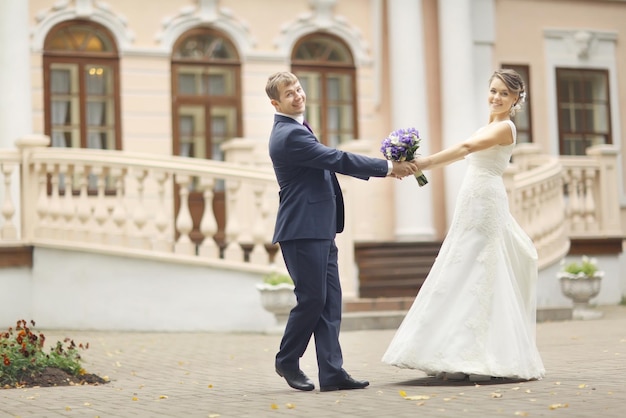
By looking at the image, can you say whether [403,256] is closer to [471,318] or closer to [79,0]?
[79,0]

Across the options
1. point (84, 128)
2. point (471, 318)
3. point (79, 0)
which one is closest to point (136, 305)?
point (84, 128)

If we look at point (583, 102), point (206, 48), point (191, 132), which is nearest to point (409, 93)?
point (206, 48)

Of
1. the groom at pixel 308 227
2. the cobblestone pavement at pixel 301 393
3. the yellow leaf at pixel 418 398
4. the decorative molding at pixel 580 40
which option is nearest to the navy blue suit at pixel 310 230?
the groom at pixel 308 227

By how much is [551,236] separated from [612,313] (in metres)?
1.36

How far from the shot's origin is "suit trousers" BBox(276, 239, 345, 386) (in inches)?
274

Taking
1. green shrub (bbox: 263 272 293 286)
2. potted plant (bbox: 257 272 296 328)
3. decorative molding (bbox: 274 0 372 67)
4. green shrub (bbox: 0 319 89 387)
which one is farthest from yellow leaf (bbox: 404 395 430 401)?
decorative molding (bbox: 274 0 372 67)

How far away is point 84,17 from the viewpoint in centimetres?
1585

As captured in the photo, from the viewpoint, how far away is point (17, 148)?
1324 centimetres

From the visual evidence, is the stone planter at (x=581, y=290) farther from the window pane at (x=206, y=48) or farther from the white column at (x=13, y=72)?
the white column at (x=13, y=72)

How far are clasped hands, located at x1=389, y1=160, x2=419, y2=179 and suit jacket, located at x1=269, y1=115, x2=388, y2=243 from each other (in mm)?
149

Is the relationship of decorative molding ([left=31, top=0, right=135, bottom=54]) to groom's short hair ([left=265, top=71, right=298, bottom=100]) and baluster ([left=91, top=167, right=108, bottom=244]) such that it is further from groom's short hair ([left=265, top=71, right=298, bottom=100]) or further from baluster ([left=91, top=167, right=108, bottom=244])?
groom's short hair ([left=265, top=71, right=298, bottom=100])

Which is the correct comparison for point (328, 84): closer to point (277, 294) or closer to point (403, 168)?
point (277, 294)

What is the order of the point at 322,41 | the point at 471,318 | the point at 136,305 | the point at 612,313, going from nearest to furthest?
the point at 471,318 → the point at 136,305 → the point at 612,313 → the point at 322,41

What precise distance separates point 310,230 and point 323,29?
1064 centimetres
